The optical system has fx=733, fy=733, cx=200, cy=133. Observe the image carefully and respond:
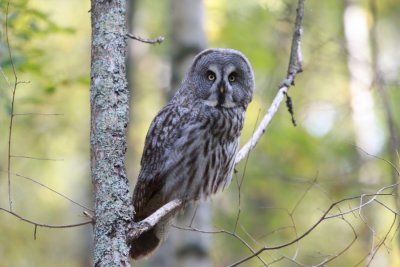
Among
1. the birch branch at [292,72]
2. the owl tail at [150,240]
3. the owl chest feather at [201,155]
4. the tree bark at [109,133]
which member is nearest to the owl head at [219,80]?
the owl chest feather at [201,155]

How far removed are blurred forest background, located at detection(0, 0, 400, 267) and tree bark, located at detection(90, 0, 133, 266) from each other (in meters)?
2.76

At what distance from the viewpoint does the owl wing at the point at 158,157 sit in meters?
4.57

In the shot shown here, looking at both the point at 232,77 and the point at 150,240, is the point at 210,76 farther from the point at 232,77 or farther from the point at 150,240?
the point at 150,240

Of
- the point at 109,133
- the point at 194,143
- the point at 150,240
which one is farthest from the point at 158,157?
the point at 109,133

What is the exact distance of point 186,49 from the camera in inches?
239

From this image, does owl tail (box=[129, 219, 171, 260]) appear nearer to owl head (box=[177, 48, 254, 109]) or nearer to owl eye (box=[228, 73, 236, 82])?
owl head (box=[177, 48, 254, 109])

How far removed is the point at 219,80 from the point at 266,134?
328 cm

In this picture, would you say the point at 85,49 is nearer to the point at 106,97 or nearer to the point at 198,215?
the point at 198,215

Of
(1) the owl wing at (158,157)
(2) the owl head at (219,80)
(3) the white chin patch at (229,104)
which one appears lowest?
(1) the owl wing at (158,157)

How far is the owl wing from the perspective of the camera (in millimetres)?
4574

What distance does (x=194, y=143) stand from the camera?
450 cm

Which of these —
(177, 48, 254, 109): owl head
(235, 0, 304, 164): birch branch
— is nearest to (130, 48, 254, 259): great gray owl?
(177, 48, 254, 109): owl head

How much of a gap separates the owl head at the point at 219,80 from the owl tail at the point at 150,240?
82 cm

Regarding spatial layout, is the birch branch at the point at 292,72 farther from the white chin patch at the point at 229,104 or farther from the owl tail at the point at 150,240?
the owl tail at the point at 150,240
